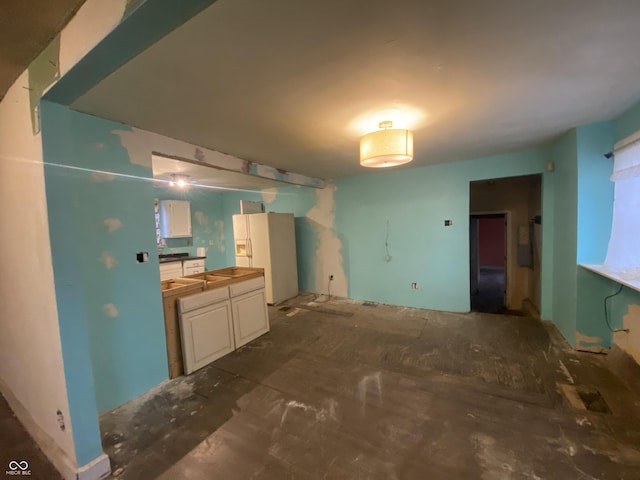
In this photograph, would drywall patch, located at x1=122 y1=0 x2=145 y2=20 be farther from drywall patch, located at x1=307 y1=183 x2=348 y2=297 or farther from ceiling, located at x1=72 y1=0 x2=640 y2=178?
drywall patch, located at x1=307 y1=183 x2=348 y2=297

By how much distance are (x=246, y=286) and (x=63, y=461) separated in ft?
6.52

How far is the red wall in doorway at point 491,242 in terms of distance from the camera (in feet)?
29.8

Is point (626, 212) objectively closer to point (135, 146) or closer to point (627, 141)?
point (627, 141)

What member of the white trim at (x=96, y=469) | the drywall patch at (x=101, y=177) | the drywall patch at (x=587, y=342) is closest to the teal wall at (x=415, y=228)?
the drywall patch at (x=587, y=342)

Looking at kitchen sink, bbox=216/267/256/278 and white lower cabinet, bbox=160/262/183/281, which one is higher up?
kitchen sink, bbox=216/267/256/278

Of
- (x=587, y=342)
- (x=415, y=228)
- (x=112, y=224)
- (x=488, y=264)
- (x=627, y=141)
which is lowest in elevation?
(x=488, y=264)

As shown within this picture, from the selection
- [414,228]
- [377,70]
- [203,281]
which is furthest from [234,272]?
[377,70]

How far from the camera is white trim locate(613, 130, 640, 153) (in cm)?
211

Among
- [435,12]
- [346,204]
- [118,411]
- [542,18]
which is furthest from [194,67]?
[346,204]

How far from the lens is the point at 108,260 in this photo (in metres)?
2.11

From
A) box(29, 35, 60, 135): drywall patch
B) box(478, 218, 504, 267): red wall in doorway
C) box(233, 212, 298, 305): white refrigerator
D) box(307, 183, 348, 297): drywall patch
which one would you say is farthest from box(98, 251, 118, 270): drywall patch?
box(478, 218, 504, 267): red wall in doorway

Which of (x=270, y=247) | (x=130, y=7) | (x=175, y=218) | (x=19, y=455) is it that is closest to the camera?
(x=130, y=7)

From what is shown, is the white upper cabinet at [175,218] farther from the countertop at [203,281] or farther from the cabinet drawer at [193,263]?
the countertop at [203,281]

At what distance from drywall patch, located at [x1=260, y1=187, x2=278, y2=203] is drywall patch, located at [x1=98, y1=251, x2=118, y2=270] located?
3.83 metres
